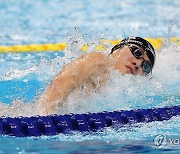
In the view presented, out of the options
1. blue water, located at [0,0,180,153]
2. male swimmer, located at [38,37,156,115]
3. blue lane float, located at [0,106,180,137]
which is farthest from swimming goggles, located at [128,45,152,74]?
blue lane float, located at [0,106,180,137]

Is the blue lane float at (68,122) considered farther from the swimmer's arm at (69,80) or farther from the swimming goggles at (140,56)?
the swimming goggles at (140,56)

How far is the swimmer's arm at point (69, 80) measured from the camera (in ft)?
10.8

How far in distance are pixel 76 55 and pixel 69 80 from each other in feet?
3.82

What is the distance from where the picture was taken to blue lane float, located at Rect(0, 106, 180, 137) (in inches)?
118

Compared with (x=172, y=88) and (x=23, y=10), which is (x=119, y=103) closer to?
(x=172, y=88)

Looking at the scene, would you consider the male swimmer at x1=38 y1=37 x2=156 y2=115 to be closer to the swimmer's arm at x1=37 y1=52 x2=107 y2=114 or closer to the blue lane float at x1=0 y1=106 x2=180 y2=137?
the swimmer's arm at x1=37 y1=52 x2=107 y2=114

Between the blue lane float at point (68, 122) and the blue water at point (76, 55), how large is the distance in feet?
0.25

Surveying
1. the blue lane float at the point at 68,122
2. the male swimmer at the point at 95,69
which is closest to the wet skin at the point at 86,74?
the male swimmer at the point at 95,69

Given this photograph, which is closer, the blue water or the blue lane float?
the blue water

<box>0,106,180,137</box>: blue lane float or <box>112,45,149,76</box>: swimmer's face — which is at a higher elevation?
<box>112,45,149,76</box>: swimmer's face

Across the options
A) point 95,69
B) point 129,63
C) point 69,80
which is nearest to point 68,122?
point 69,80

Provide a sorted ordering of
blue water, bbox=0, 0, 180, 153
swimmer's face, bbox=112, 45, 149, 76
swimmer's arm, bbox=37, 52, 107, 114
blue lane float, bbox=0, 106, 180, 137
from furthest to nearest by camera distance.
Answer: swimmer's face, bbox=112, 45, 149, 76
swimmer's arm, bbox=37, 52, 107, 114
blue lane float, bbox=0, 106, 180, 137
blue water, bbox=0, 0, 180, 153

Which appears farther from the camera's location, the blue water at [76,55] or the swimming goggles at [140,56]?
the swimming goggles at [140,56]

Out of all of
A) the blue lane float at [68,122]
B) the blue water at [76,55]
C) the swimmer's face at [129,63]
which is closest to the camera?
the blue water at [76,55]
